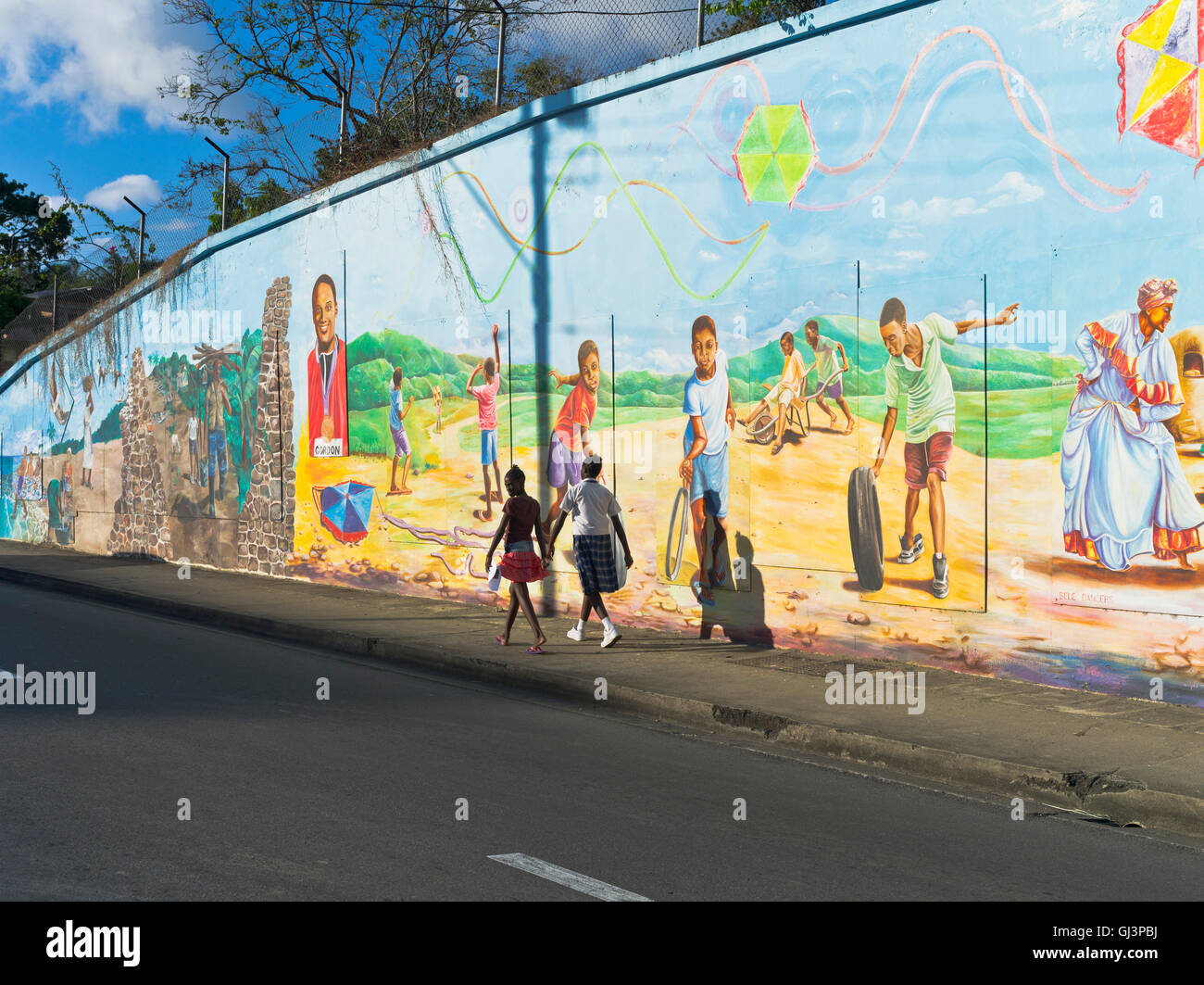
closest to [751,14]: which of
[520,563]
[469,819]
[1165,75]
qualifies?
[1165,75]

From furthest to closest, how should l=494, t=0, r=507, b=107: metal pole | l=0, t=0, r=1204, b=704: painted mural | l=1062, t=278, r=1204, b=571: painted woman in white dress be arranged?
1. l=494, t=0, r=507, b=107: metal pole
2. l=0, t=0, r=1204, b=704: painted mural
3. l=1062, t=278, r=1204, b=571: painted woman in white dress

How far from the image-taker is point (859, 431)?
34.2ft

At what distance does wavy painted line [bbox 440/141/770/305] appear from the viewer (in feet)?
37.1

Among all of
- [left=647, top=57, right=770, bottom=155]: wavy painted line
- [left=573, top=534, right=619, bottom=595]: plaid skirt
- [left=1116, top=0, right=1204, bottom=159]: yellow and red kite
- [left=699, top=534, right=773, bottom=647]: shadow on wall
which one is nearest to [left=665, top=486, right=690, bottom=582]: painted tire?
[left=699, top=534, right=773, bottom=647]: shadow on wall

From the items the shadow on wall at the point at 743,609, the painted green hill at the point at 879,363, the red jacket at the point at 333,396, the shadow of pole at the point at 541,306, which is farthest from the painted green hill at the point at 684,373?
the shadow on wall at the point at 743,609

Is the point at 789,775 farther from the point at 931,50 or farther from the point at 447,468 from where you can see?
the point at 447,468

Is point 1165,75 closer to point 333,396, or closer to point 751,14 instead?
point 751,14

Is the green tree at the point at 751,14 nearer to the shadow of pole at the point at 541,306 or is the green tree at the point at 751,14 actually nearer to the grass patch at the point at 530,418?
the shadow of pole at the point at 541,306

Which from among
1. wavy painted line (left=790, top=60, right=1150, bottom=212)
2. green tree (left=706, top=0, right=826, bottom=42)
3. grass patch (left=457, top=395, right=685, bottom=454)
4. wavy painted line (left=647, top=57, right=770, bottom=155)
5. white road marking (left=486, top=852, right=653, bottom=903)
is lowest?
white road marking (left=486, top=852, right=653, bottom=903)

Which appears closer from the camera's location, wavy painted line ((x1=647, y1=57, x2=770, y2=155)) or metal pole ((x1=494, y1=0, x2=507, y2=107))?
wavy painted line ((x1=647, y1=57, x2=770, y2=155))

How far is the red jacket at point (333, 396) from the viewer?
17.1 meters

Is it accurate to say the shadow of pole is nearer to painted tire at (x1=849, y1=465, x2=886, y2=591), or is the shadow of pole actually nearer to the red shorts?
painted tire at (x1=849, y1=465, x2=886, y2=591)

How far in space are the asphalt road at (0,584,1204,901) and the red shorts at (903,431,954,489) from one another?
3170 millimetres

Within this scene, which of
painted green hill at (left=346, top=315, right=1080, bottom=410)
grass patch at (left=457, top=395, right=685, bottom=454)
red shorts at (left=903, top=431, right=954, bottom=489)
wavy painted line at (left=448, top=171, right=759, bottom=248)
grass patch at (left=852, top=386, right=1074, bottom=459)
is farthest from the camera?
grass patch at (left=457, top=395, right=685, bottom=454)
